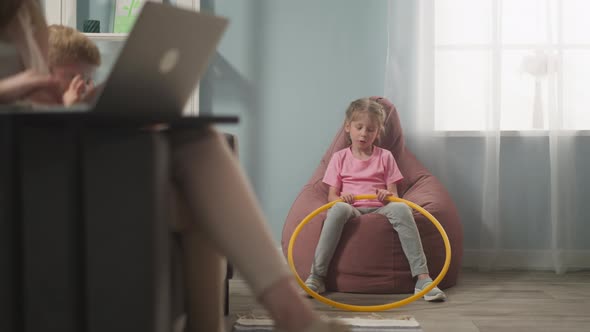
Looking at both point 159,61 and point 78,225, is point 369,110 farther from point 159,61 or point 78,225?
point 78,225

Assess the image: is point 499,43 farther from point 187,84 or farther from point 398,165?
point 187,84

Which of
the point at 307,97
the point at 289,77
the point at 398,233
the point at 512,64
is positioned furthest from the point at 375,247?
the point at 512,64

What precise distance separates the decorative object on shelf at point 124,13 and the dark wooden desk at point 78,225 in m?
2.52

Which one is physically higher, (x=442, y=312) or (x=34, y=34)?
(x=34, y=34)

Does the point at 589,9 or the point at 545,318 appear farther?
the point at 589,9

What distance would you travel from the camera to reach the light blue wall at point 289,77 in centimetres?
343

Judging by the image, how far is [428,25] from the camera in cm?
329

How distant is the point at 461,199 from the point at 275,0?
150cm

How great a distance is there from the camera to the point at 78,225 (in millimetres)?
929

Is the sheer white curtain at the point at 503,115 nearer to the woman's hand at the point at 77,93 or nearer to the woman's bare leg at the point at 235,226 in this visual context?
the woman's hand at the point at 77,93

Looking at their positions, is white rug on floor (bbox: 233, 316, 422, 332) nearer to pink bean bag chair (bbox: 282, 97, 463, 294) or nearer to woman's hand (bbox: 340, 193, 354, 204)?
pink bean bag chair (bbox: 282, 97, 463, 294)

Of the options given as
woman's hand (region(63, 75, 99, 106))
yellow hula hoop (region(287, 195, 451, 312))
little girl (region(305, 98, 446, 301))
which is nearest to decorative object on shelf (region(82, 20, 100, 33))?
little girl (region(305, 98, 446, 301))

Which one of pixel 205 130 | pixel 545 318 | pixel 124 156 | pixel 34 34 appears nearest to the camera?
pixel 124 156

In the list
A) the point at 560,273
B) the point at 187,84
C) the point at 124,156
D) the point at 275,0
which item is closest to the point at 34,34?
the point at 187,84
